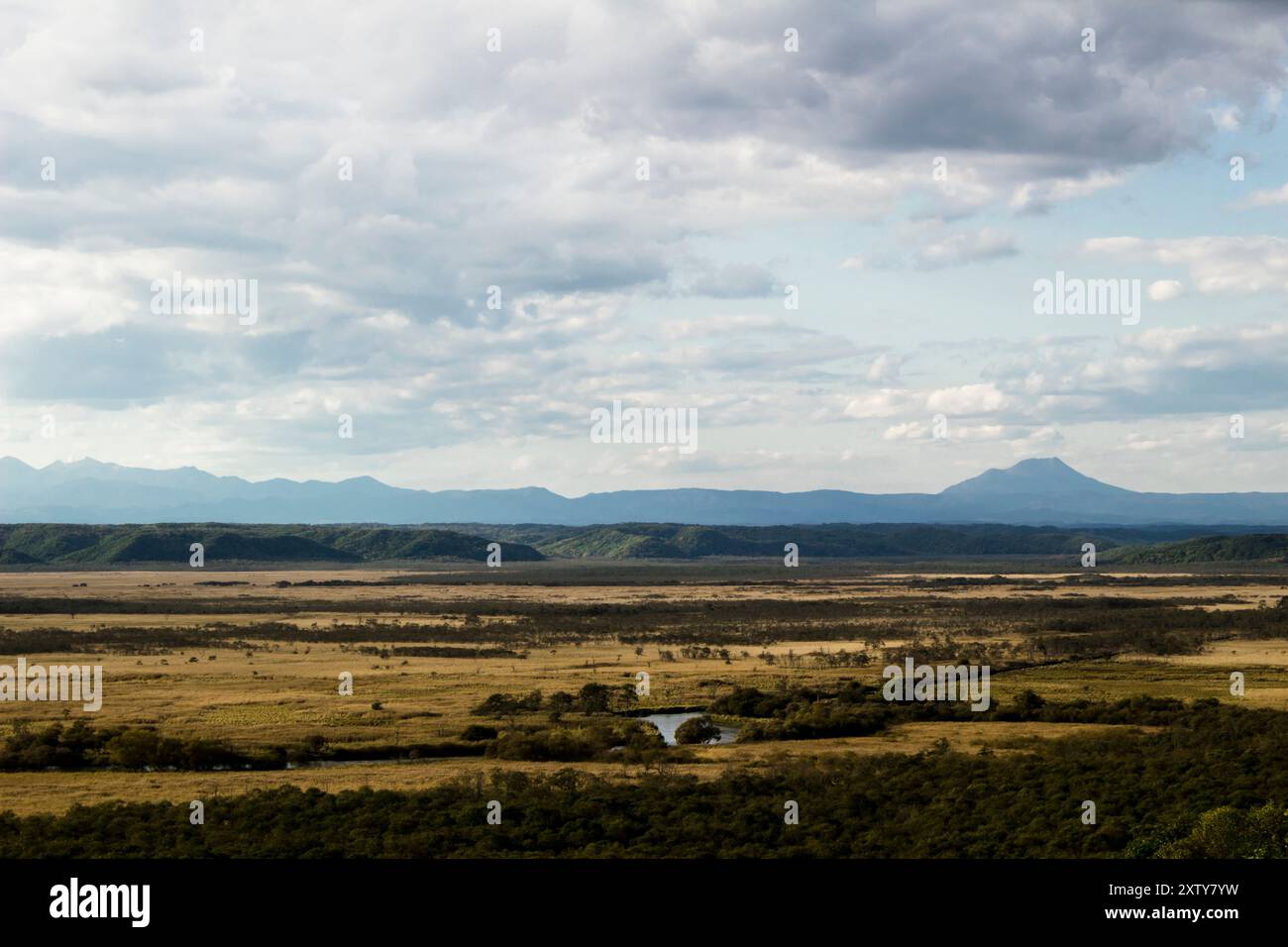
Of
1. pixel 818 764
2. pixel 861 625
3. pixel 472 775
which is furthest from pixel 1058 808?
pixel 861 625

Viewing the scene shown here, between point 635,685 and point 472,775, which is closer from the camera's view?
point 472,775

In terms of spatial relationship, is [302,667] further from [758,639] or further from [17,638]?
[758,639]

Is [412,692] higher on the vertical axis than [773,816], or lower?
lower

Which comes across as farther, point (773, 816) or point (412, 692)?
point (412, 692)

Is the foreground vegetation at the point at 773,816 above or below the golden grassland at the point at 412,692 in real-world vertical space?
above

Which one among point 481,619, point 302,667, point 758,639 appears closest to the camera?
point 302,667

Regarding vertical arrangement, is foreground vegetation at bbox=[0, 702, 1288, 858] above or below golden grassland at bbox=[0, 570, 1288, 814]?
above

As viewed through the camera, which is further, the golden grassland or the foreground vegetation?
the golden grassland
